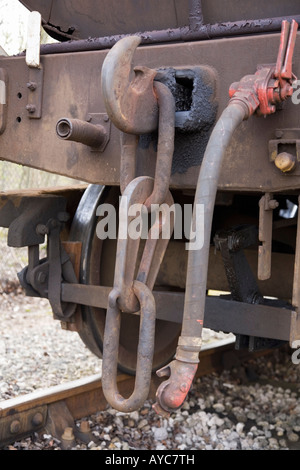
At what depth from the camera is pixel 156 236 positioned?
1919mm

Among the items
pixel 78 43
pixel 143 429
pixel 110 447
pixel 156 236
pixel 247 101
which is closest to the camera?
pixel 247 101

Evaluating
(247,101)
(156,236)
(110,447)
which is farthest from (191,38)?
(110,447)

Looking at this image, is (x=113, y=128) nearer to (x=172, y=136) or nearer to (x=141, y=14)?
(x=172, y=136)

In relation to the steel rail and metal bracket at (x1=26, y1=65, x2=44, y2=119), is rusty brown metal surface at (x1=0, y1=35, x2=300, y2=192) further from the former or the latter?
the steel rail

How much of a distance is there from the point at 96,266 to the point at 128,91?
1347mm

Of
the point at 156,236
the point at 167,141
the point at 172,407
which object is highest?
the point at 167,141

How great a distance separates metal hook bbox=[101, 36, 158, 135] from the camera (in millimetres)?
1815

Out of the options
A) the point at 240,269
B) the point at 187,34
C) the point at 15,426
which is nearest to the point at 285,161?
the point at 187,34

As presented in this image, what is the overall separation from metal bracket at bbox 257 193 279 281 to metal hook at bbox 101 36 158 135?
44cm

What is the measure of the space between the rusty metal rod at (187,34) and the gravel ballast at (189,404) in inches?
66.6

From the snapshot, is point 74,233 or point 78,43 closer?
point 78,43

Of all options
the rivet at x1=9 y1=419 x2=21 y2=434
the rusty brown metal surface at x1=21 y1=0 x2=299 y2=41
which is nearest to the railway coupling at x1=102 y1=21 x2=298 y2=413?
the rusty brown metal surface at x1=21 y1=0 x2=299 y2=41

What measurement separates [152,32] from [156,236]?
859mm

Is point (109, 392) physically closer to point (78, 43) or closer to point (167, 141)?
point (167, 141)
